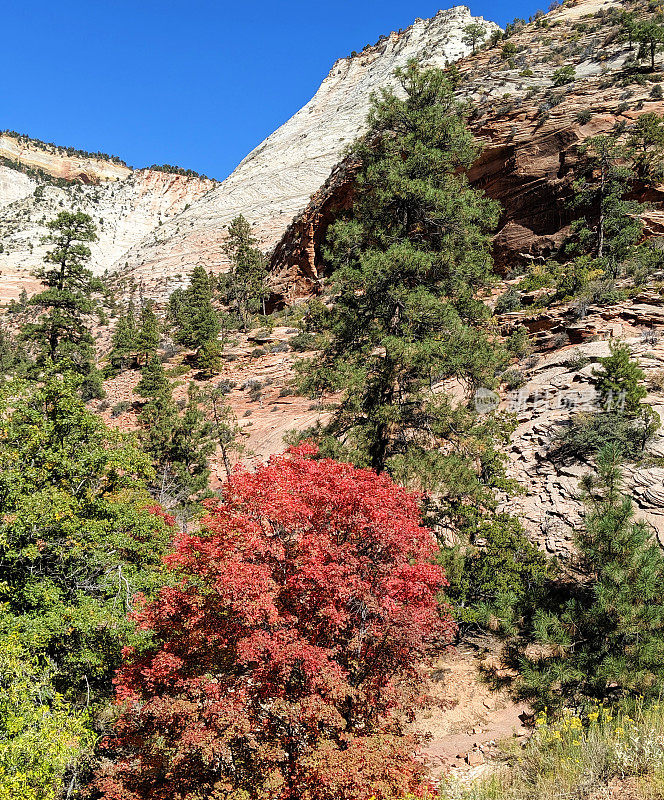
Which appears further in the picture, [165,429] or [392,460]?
[165,429]

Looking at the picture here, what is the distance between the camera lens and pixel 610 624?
7.39m

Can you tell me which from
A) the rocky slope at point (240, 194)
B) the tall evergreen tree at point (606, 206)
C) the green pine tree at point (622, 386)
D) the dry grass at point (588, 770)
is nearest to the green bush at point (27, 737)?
the dry grass at point (588, 770)

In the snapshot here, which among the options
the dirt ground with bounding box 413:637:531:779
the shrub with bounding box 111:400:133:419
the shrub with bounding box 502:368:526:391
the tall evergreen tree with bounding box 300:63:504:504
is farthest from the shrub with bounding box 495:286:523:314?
the shrub with bounding box 111:400:133:419

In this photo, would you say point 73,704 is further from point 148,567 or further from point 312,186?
point 312,186

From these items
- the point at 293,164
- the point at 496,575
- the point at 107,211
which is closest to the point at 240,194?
the point at 293,164

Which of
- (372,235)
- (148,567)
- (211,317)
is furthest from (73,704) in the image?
A: (211,317)

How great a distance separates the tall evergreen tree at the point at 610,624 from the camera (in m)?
7.02

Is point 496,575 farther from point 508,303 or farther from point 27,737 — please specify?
point 508,303

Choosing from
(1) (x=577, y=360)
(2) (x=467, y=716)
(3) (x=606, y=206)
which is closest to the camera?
(2) (x=467, y=716)

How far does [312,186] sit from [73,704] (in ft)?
252

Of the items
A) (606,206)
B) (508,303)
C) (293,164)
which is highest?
(293,164)

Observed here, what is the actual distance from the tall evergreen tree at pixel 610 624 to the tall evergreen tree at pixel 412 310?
3264mm

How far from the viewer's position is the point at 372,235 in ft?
45.6

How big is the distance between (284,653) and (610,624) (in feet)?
16.8
